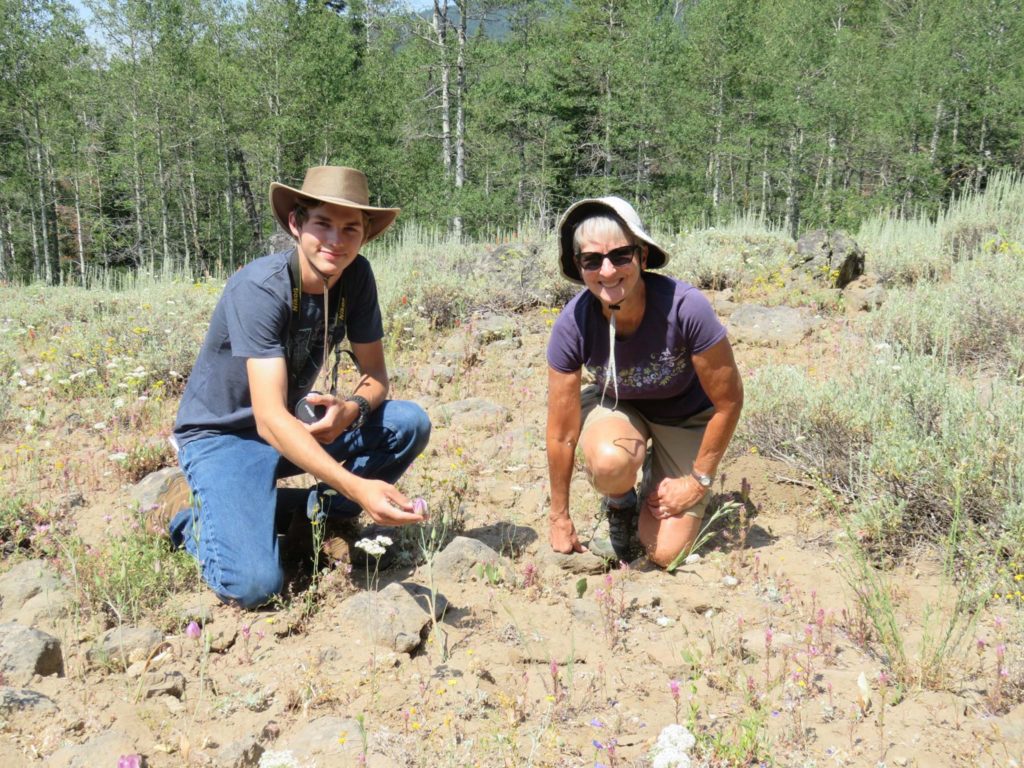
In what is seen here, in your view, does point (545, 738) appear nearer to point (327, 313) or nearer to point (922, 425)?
point (327, 313)

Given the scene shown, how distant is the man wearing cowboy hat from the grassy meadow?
27 centimetres

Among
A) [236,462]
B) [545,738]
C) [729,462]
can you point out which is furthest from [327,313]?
[729,462]

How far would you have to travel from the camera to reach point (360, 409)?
126 inches

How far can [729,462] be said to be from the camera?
384cm

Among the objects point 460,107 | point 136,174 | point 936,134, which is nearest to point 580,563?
point 460,107

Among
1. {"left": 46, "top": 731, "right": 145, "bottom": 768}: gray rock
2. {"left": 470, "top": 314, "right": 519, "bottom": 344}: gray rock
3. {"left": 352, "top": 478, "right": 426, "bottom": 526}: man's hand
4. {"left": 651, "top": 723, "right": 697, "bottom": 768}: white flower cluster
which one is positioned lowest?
{"left": 46, "top": 731, "right": 145, "bottom": 768}: gray rock

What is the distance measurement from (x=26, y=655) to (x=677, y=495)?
7.49ft

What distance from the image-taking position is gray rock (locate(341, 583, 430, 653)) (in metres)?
2.47

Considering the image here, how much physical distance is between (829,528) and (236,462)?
2.47m

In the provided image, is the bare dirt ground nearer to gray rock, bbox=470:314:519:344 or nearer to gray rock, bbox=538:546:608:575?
gray rock, bbox=538:546:608:575

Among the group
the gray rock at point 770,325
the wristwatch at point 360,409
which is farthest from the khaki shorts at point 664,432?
the gray rock at point 770,325

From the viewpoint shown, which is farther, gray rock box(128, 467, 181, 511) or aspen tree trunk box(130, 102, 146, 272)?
aspen tree trunk box(130, 102, 146, 272)

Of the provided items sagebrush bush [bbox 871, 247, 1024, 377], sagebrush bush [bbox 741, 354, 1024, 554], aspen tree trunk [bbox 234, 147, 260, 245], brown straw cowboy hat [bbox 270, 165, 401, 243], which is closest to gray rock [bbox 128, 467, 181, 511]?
brown straw cowboy hat [bbox 270, 165, 401, 243]

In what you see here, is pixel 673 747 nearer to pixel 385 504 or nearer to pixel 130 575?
pixel 385 504
